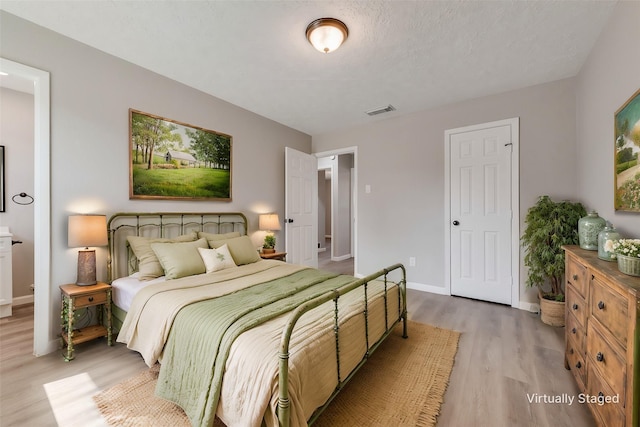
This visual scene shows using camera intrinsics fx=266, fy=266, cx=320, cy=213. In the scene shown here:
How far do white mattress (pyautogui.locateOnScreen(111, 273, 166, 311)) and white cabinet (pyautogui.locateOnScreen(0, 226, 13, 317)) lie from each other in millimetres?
A: 1607

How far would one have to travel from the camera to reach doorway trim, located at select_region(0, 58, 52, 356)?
2211 mm

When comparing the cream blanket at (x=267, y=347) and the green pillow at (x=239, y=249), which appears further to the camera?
the green pillow at (x=239, y=249)

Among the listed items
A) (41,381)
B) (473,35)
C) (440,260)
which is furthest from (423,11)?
(41,381)

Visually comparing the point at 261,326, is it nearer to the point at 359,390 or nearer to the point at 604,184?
the point at 359,390

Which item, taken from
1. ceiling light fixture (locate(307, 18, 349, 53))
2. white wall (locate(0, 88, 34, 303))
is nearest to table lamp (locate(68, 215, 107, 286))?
white wall (locate(0, 88, 34, 303))

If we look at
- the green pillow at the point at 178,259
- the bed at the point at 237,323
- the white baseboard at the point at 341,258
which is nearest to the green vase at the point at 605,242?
the bed at the point at 237,323

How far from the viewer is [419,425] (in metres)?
1.50

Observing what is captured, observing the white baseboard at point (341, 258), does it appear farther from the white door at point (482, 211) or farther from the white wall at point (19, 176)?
the white wall at point (19, 176)

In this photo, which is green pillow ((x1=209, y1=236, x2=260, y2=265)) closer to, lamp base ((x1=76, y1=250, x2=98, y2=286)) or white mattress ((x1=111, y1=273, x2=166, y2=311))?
white mattress ((x1=111, y1=273, x2=166, y2=311))

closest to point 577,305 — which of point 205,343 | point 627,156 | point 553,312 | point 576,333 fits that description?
point 576,333

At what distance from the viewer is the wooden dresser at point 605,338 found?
108 cm

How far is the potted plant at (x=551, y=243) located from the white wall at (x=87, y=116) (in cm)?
396

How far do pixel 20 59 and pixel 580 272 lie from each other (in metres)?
4.44

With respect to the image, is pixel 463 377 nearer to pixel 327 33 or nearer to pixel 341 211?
pixel 327 33
